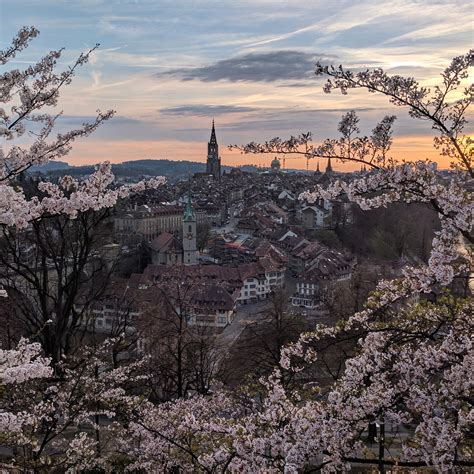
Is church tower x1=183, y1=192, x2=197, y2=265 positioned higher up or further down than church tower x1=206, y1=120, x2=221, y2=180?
further down

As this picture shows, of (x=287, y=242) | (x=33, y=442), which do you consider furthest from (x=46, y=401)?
(x=287, y=242)

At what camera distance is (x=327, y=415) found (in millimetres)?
4109

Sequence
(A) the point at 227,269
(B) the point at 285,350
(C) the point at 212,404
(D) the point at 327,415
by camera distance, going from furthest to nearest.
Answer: (A) the point at 227,269 → (C) the point at 212,404 → (B) the point at 285,350 → (D) the point at 327,415

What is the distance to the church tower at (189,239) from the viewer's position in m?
53.8

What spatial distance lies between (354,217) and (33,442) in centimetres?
6537

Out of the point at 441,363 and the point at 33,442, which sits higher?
the point at 441,363

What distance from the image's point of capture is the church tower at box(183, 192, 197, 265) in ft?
176

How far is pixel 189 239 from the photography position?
5412 cm

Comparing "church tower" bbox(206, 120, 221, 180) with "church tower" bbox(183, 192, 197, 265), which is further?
"church tower" bbox(206, 120, 221, 180)

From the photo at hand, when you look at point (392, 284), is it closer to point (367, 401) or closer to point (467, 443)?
point (367, 401)

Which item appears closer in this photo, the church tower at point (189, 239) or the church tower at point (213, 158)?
the church tower at point (189, 239)

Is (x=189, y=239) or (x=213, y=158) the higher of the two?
(x=213, y=158)

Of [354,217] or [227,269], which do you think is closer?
[227,269]

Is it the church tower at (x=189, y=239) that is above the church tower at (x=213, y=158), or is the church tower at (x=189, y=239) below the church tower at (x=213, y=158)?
below
